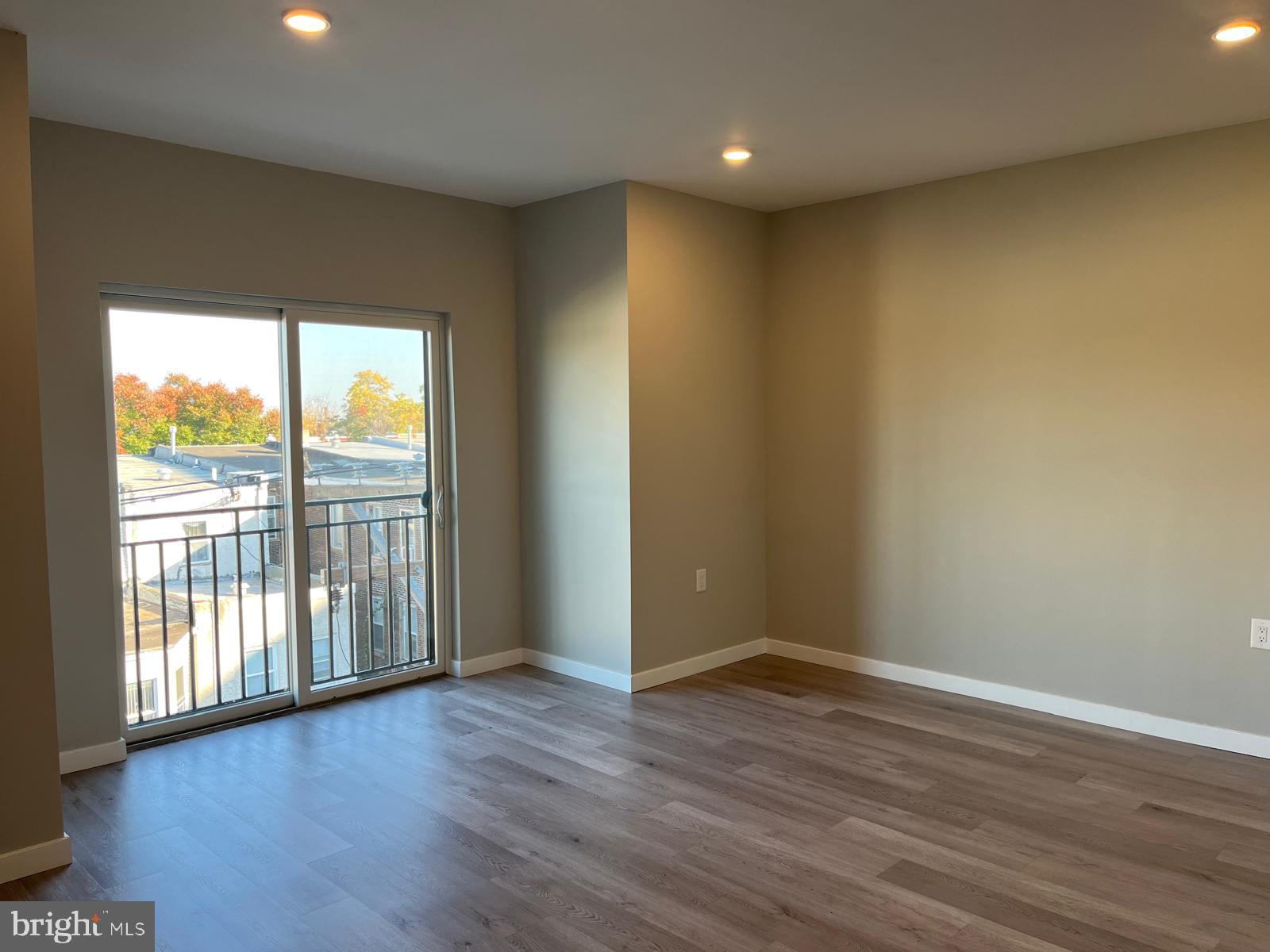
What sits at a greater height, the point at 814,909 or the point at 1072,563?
the point at 1072,563

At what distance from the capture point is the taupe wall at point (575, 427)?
444cm

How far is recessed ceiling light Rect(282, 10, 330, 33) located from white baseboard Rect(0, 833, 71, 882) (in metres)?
2.45

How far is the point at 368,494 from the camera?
4.50 m

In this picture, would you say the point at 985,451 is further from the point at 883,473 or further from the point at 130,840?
the point at 130,840

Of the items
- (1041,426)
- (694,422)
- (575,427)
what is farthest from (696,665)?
(1041,426)

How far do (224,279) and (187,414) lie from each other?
Answer: 0.58 meters

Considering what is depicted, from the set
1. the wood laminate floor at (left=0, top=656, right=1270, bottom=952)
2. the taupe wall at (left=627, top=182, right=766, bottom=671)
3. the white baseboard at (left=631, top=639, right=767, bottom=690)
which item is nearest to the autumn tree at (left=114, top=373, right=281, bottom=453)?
the wood laminate floor at (left=0, top=656, right=1270, bottom=952)

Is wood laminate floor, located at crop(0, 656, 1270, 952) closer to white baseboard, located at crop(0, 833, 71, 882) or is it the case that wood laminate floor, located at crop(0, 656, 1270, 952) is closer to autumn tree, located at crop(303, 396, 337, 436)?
white baseboard, located at crop(0, 833, 71, 882)

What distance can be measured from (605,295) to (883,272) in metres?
1.40

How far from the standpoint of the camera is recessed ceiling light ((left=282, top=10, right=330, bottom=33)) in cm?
246

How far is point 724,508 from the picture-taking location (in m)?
4.90

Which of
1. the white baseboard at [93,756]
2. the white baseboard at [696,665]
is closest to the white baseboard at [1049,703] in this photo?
the white baseboard at [696,665]

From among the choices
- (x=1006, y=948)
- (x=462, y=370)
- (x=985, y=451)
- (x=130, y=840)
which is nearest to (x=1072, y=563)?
(x=985, y=451)

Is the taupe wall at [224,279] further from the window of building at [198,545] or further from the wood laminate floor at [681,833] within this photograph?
the wood laminate floor at [681,833]
